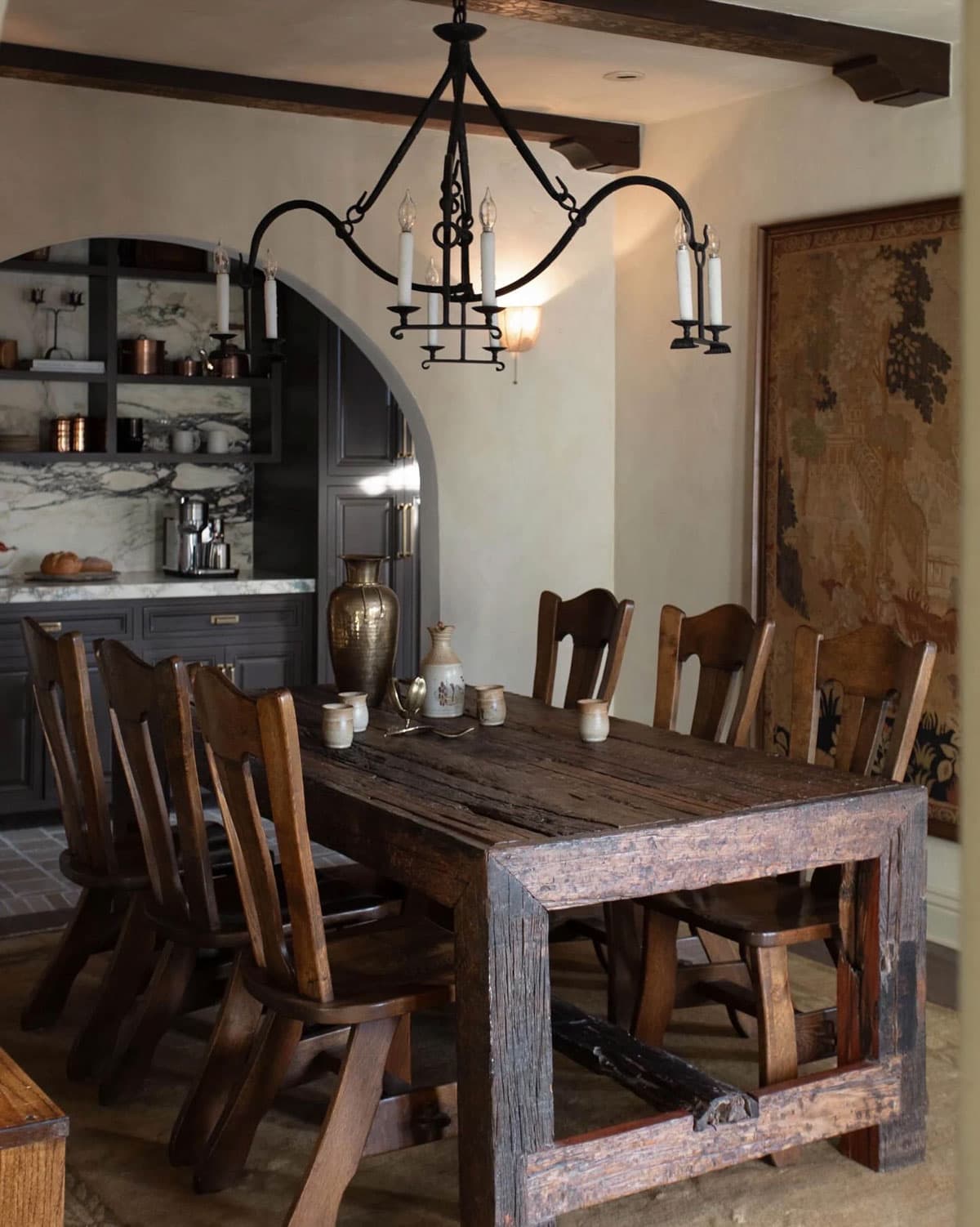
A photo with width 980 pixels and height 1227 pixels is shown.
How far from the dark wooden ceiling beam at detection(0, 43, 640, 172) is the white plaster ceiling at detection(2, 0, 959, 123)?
4cm

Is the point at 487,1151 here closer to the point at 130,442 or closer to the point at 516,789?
the point at 516,789

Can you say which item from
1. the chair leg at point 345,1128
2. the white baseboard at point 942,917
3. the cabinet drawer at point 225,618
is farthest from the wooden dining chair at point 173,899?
the cabinet drawer at point 225,618

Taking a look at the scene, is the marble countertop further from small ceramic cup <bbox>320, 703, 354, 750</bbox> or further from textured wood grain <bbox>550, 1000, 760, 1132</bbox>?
textured wood grain <bbox>550, 1000, 760, 1132</bbox>

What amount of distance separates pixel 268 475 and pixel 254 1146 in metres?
4.21

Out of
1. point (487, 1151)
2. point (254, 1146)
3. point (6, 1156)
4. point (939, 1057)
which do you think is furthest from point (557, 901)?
point (939, 1057)

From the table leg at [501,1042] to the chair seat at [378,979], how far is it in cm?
17

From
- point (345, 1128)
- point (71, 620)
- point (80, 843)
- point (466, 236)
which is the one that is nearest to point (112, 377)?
point (71, 620)

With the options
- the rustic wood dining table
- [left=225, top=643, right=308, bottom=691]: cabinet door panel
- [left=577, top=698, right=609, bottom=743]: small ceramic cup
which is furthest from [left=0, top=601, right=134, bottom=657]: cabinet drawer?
the rustic wood dining table

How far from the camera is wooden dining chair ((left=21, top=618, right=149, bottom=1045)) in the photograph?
333 centimetres

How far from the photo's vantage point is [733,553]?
17.7 feet

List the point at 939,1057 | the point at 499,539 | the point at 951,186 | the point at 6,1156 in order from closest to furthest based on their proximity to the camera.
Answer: the point at 6,1156 → the point at 939,1057 → the point at 951,186 → the point at 499,539

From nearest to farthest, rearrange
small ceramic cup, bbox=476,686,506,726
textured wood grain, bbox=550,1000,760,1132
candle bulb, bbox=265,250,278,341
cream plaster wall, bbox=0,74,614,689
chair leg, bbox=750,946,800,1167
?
textured wood grain, bbox=550,1000,760,1132
chair leg, bbox=750,946,800,1167
candle bulb, bbox=265,250,278,341
small ceramic cup, bbox=476,686,506,726
cream plaster wall, bbox=0,74,614,689

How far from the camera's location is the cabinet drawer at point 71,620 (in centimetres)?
566

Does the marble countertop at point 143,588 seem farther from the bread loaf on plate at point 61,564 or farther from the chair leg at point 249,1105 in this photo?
the chair leg at point 249,1105
